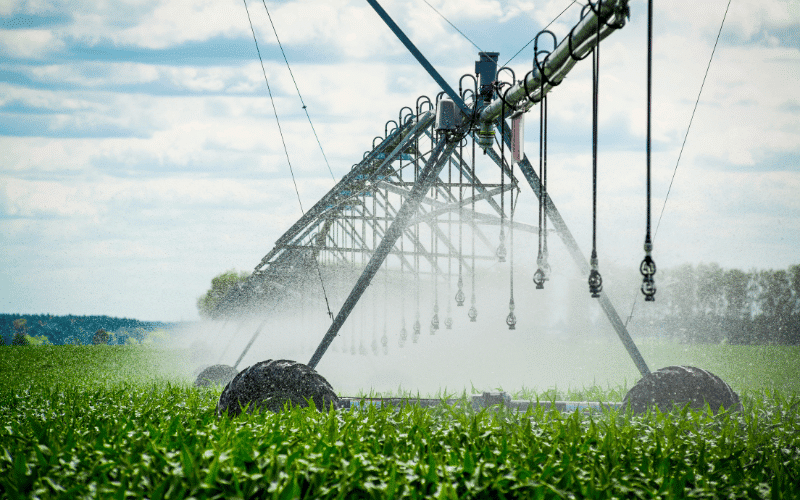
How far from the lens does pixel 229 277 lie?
55906 millimetres

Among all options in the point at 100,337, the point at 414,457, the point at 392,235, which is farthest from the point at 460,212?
the point at 100,337

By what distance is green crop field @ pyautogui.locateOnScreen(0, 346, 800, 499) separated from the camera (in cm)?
373

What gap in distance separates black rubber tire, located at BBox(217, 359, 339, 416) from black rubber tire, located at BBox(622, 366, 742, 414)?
3.04m

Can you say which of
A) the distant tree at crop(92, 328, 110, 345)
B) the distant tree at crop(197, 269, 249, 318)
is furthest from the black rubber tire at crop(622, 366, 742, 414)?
the distant tree at crop(197, 269, 249, 318)

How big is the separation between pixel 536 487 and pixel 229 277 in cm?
5403

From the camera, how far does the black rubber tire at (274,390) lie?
6.87 m

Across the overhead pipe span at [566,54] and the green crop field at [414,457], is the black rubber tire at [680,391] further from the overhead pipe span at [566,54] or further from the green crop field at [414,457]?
the overhead pipe span at [566,54]

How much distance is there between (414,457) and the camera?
4.27 meters

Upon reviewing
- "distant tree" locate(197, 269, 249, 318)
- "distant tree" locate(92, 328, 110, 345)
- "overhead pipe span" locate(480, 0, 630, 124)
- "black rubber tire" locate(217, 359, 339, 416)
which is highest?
"distant tree" locate(197, 269, 249, 318)

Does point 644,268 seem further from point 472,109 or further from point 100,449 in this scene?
point 472,109

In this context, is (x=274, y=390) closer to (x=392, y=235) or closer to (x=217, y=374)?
(x=392, y=235)

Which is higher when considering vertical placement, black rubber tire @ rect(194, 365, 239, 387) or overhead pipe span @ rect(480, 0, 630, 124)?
overhead pipe span @ rect(480, 0, 630, 124)

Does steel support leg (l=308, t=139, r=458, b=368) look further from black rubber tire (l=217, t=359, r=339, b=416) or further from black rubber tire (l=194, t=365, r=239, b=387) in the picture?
black rubber tire (l=194, t=365, r=239, b=387)

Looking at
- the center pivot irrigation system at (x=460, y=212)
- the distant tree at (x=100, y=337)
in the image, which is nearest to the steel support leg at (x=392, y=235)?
the center pivot irrigation system at (x=460, y=212)
